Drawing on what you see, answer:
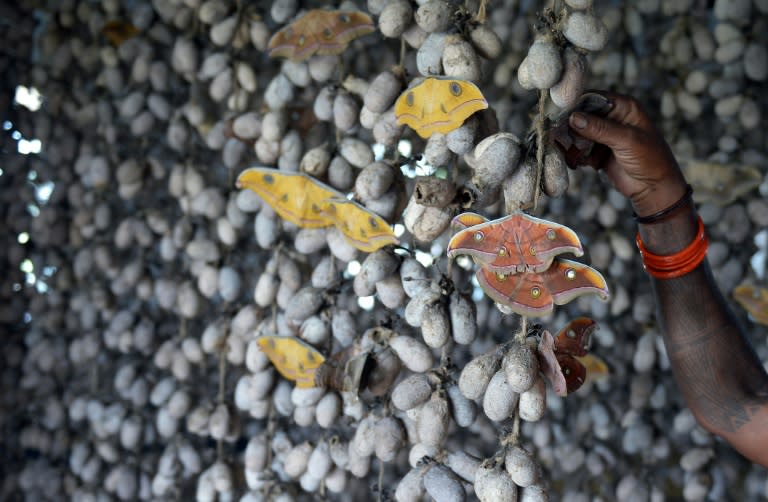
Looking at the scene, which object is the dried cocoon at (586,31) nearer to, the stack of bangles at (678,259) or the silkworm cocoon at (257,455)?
the stack of bangles at (678,259)

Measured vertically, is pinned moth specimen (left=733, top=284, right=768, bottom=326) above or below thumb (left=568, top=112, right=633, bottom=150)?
below

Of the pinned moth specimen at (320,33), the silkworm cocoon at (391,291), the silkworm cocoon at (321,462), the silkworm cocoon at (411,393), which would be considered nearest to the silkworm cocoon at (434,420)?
the silkworm cocoon at (411,393)

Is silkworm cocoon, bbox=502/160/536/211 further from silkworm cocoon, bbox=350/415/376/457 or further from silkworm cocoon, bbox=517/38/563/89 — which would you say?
silkworm cocoon, bbox=350/415/376/457

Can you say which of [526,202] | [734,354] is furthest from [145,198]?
[734,354]

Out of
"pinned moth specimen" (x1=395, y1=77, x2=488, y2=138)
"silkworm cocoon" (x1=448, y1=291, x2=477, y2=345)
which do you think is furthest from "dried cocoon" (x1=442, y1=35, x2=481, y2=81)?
"silkworm cocoon" (x1=448, y1=291, x2=477, y2=345)

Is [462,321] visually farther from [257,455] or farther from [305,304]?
[257,455]

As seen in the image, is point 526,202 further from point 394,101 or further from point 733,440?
point 733,440

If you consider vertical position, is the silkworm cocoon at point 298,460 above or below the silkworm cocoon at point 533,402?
below

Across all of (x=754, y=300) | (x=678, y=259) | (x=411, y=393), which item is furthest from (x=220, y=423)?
(x=754, y=300)
